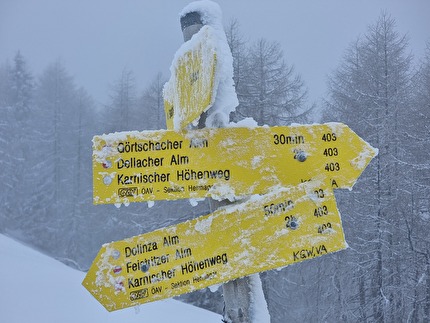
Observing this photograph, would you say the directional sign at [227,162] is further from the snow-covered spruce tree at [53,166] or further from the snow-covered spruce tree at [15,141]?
the snow-covered spruce tree at [15,141]

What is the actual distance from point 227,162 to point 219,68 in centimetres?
37

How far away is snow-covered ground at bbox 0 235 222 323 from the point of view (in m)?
3.79

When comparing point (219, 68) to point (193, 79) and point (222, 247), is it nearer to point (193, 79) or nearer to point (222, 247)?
point (193, 79)

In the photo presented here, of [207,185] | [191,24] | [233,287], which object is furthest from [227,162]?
[191,24]

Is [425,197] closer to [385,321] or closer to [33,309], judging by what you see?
[385,321]

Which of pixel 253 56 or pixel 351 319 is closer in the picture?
pixel 351 319

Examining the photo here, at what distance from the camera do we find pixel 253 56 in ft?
53.3

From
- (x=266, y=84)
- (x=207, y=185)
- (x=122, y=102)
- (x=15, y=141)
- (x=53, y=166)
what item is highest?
(x=122, y=102)

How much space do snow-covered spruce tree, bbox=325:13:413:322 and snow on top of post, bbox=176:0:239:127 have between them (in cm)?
1230

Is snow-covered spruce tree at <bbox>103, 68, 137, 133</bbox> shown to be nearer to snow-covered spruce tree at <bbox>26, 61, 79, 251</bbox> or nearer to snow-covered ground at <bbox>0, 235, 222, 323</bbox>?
snow-covered spruce tree at <bbox>26, 61, 79, 251</bbox>

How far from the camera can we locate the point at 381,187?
13.8 meters

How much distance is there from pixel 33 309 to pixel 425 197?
1270 cm

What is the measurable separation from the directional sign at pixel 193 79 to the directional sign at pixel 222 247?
0.42 meters

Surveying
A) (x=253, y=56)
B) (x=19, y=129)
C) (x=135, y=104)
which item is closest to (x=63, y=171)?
(x=19, y=129)
